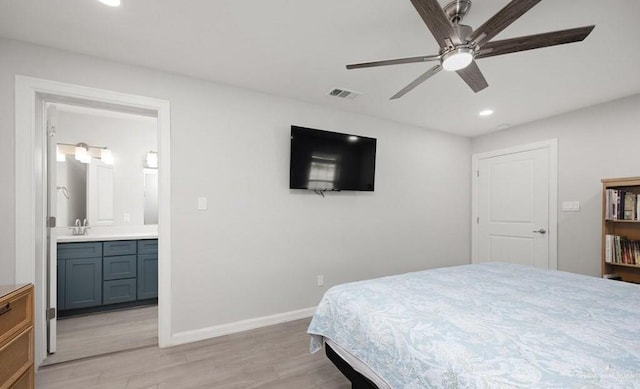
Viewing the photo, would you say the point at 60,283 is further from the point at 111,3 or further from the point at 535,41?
the point at 535,41

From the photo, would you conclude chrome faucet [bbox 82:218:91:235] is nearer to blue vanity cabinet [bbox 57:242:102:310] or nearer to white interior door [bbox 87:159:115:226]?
white interior door [bbox 87:159:115:226]

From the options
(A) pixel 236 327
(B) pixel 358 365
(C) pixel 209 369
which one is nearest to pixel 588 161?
(B) pixel 358 365

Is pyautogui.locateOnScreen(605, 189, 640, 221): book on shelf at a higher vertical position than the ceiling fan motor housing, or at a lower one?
lower

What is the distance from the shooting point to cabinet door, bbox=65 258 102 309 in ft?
9.72

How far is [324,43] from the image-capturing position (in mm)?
1960

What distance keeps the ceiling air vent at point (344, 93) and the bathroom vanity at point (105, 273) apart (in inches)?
110

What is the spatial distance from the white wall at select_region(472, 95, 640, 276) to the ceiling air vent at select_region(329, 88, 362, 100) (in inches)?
103

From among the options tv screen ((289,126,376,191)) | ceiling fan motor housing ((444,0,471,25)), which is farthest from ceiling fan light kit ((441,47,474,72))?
tv screen ((289,126,376,191))

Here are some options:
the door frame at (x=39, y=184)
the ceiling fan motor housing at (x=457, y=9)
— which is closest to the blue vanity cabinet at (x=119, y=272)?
the door frame at (x=39, y=184)

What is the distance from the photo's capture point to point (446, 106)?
3.13 metres

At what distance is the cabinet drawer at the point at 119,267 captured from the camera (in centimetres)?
313

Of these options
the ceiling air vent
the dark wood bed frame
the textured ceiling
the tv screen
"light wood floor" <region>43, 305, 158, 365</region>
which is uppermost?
the textured ceiling

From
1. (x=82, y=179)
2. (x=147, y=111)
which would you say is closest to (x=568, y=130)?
(x=147, y=111)

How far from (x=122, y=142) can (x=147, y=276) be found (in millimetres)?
1873
